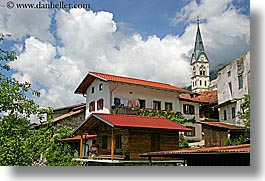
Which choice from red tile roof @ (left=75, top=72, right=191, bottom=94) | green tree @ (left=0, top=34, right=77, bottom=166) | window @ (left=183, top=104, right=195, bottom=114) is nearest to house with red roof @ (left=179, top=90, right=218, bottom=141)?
window @ (left=183, top=104, right=195, bottom=114)

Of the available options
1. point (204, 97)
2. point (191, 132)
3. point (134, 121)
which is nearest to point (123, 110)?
point (134, 121)

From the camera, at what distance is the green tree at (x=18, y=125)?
158 inches

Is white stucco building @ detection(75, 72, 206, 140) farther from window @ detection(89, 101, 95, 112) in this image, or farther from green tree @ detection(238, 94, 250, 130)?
green tree @ detection(238, 94, 250, 130)

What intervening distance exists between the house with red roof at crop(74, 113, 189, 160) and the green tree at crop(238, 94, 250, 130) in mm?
1137

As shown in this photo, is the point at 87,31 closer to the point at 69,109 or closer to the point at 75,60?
the point at 75,60

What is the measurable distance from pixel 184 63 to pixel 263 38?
947 millimetres

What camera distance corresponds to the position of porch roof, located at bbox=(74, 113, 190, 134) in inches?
202

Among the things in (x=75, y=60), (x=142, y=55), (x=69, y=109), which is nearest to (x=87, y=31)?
(x=75, y=60)

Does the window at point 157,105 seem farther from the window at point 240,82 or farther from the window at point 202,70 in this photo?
the window at point 240,82

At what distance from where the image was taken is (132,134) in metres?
5.34

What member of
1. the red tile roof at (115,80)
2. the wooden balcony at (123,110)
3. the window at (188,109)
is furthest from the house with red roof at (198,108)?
the wooden balcony at (123,110)

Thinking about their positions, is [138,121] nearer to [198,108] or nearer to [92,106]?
[92,106]

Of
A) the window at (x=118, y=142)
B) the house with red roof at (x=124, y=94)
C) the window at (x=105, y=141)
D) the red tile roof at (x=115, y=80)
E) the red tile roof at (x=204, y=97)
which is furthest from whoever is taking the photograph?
the window at (x=105, y=141)

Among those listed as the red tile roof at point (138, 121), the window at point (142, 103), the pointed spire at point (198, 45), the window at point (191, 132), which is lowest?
the window at point (191, 132)
